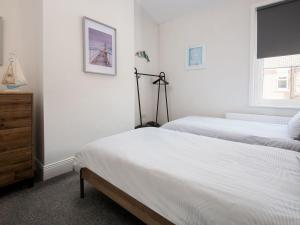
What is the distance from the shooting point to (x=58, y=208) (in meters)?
1.51

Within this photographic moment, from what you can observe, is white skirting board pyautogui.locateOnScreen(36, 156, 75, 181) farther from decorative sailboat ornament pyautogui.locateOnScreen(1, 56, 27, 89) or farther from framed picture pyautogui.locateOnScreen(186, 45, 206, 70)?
A: framed picture pyautogui.locateOnScreen(186, 45, 206, 70)

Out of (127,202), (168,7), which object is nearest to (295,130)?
(127,202)

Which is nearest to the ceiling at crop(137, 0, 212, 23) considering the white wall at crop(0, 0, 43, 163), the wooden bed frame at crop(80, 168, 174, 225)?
the white wall at crop(0, 0, 43, 163)

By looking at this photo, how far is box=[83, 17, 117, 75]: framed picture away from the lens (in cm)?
230

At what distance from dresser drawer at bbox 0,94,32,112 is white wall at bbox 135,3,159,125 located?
2093mm

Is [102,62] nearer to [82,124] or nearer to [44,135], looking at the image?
[82,124]

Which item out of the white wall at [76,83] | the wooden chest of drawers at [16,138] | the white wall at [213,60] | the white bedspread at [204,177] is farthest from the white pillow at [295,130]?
the wooden chest of drawers at [16,138]

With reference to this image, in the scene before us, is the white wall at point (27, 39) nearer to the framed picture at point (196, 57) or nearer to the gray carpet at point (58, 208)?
the gray carpet at point (58, 208)

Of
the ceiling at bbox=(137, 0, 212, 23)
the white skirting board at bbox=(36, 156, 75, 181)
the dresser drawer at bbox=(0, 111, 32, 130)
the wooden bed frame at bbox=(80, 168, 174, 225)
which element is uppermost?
the ceiling at bbox=(137, 0, 212, 23)

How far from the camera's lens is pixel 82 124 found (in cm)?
234

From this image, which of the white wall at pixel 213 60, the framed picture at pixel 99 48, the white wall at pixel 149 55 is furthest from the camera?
the white wall at pixel 149 55

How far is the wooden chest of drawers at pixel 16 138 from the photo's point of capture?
1600mm

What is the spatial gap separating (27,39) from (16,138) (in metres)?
1.24

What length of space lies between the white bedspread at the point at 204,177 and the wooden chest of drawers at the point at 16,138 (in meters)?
0.58
